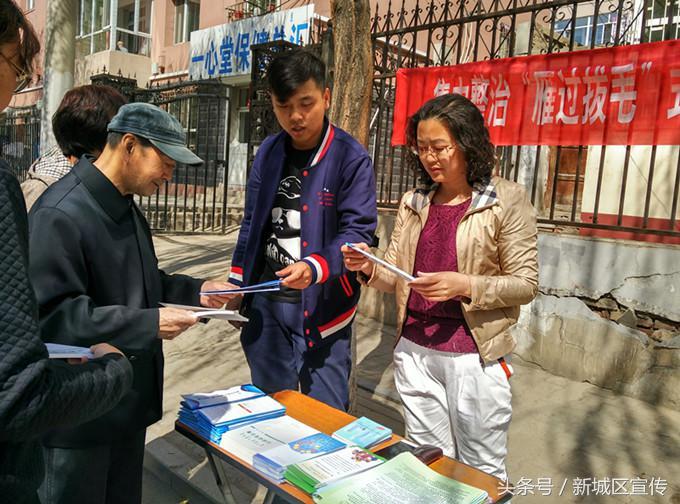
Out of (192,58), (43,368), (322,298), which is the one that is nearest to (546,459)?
(322,298)

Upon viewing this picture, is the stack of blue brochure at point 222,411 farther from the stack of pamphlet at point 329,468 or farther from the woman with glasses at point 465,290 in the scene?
the woman with glasses at point 465,290

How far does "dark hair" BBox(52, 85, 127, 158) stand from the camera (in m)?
2.20

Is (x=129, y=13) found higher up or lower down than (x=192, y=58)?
higher up

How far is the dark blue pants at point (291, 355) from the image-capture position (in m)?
2.35

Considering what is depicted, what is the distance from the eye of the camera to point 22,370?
924mm

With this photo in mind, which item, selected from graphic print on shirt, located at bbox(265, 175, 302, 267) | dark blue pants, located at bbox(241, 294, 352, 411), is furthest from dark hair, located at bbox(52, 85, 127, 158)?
dark blue pants, located at bbox(241, 294, 352, 411)

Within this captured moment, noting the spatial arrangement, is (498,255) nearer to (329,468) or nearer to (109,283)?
(329,468)

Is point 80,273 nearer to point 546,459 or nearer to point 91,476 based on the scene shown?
point 91,476

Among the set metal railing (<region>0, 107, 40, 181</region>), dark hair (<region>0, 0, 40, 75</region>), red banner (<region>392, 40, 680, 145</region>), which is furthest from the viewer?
metal railing (<region>0, 107, 40, 181</region>)

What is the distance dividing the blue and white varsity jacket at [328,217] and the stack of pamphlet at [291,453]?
1.88 ft

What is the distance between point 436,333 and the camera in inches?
84.7

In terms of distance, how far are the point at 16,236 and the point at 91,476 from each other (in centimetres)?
104

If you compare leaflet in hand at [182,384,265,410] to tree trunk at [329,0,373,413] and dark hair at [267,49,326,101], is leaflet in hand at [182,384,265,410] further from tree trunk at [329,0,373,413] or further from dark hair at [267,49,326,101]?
tree trunk at [329,0,373,413]

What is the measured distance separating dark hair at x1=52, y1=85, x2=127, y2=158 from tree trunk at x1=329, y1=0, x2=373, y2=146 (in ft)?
5.06
